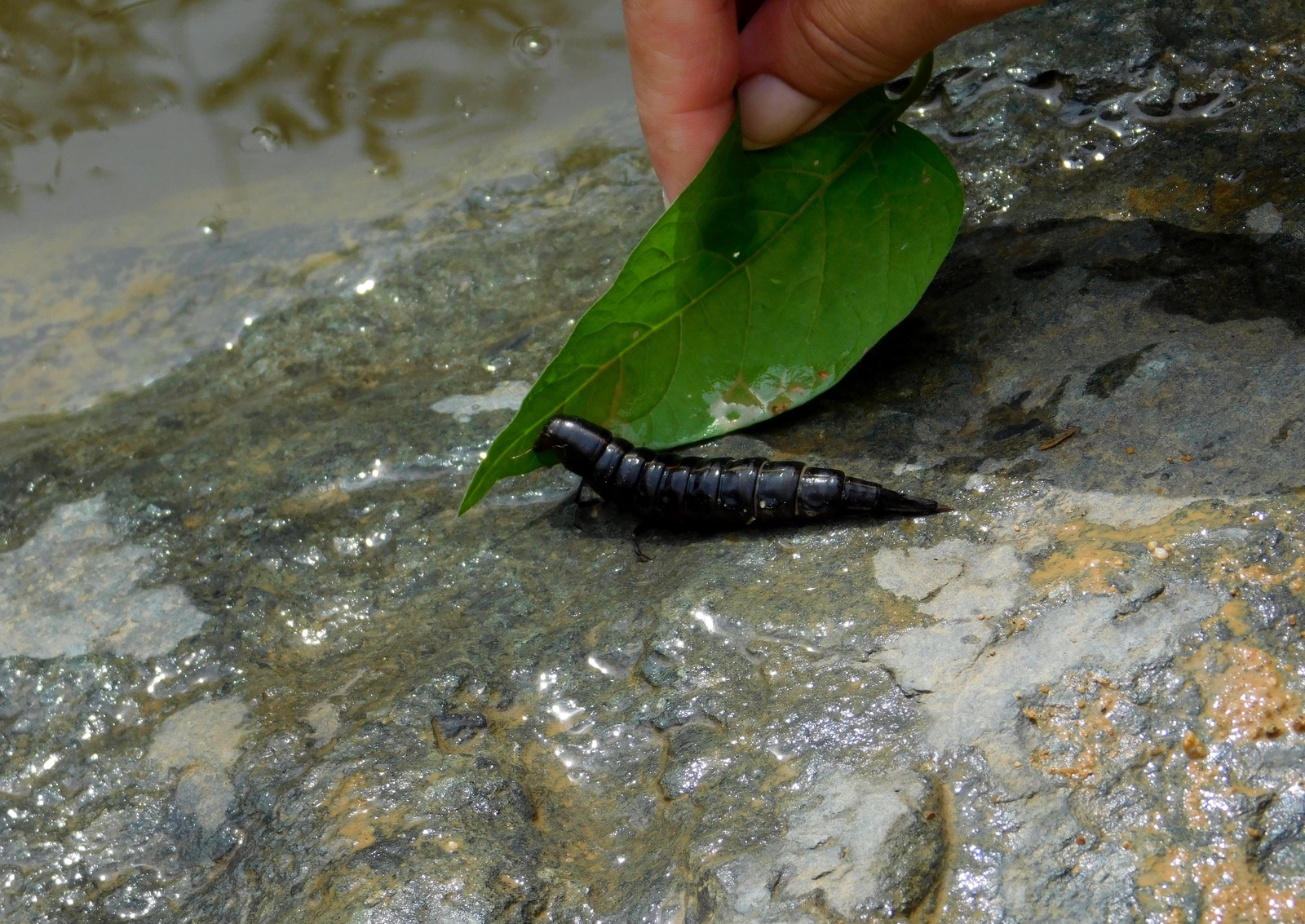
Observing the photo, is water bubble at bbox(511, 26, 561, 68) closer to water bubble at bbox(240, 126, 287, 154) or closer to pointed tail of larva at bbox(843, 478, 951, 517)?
water bubble at bbox(240, 126, 287, 154)

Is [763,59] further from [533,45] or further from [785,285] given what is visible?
[533,45]

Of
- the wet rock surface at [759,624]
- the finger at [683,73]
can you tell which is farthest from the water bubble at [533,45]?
the finger at [683,73]

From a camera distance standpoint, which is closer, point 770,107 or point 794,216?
point 770,107

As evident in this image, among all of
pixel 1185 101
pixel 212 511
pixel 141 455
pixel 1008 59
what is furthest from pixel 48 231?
pixel 1185 101

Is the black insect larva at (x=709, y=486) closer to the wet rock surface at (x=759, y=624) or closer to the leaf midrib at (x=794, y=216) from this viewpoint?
the wet rock surface at (x=759, y=624)

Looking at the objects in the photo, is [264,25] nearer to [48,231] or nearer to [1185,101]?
[48,231]

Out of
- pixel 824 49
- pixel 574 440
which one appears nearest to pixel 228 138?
pixel 574 440
